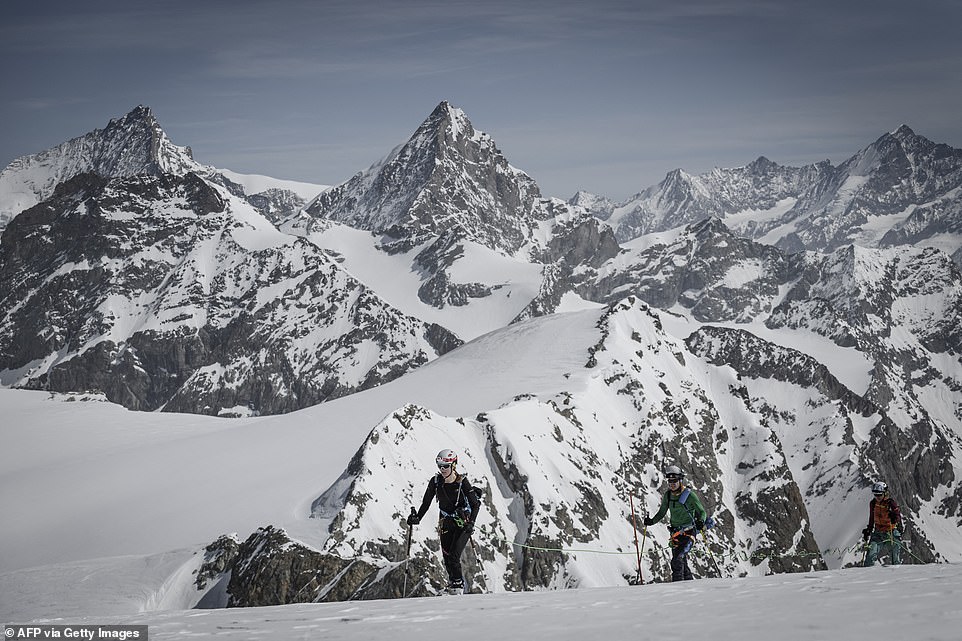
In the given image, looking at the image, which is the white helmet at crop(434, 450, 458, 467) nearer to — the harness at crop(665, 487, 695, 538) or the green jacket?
the green jacket

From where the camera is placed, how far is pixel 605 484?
10394cm

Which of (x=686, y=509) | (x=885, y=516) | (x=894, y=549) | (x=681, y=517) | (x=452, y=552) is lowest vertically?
(x=894, y=549)

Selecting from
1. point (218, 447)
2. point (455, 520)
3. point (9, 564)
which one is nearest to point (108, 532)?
point (9, 564)

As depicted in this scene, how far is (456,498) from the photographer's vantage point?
18750mm

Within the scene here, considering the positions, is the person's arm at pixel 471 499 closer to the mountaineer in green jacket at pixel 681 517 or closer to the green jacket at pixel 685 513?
the mountaineer in green jacket at pixel 681 517

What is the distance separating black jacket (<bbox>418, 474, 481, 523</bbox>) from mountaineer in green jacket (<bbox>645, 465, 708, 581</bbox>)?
14.6ft

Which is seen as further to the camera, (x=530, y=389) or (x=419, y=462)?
(x=530, y=389)

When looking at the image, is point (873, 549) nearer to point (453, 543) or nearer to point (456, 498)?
point (453, 543)

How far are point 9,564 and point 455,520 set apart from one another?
73.4m

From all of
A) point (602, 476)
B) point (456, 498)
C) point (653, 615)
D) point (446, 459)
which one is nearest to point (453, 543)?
point (456, 498)

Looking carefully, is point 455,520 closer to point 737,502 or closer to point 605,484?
point 605,484

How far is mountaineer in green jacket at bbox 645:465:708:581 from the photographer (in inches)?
774

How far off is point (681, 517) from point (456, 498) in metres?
5.74

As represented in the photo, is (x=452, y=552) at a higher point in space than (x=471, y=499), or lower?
lower
